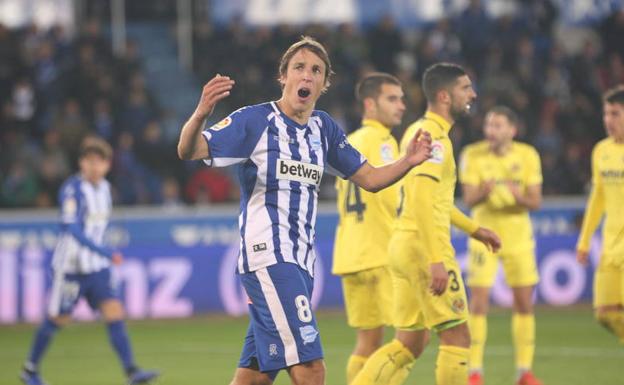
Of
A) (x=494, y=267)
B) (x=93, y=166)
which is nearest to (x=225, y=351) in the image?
(x=93, y=166)

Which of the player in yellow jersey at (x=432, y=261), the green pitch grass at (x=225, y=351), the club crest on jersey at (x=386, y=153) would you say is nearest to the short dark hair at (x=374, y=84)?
the club crest on jersey at (x=386, y=153)

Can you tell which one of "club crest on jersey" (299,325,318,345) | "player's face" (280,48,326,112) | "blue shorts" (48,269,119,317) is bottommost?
"blue shorts" (48,269,119,317)

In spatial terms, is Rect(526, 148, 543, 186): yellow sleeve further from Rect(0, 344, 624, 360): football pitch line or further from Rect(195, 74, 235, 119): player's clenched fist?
Rect(195, 74, 235, 119): player's clenched fist

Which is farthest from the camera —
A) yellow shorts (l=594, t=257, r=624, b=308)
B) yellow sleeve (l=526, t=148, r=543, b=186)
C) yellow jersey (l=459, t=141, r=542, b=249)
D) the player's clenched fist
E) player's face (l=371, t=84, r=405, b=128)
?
yellow sleeve (l=526, t=148, r=543, b=186)

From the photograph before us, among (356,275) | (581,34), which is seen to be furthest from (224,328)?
(581,34)

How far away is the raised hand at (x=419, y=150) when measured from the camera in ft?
23.1

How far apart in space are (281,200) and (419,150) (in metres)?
0.87

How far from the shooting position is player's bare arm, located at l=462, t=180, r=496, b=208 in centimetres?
1105

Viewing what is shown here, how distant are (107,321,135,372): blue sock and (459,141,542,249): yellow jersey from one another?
11.3ft

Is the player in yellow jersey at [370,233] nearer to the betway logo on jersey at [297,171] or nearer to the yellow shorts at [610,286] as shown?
the yellow shorts at [610,286]

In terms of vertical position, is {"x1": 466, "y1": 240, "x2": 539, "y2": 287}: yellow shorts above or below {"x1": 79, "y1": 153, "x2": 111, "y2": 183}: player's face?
below

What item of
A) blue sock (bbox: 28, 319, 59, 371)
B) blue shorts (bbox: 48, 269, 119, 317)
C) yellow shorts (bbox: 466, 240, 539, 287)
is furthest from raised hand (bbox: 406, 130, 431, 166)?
blue sock (bbox: 28, 319, 59, 371)

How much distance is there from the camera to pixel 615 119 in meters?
9.96

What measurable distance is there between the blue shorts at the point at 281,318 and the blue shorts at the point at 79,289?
500 cm
